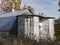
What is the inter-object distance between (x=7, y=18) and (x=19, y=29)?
108 inches

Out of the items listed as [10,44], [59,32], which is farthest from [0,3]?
[10,44]

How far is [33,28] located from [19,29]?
1.54 m

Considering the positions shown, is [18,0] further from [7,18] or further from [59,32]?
[7,18]

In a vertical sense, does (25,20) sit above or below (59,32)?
above

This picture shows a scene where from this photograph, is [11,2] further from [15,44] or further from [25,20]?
[15,44]

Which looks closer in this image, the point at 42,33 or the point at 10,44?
the point at 10,44

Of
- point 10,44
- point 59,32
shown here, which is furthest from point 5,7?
point 10,44

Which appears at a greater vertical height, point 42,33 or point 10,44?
point 10,44

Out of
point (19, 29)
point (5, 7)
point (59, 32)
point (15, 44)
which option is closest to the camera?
point (15, 44)

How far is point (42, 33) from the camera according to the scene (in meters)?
18.6

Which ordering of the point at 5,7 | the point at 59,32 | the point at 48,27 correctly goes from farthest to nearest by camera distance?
the point at 5,7
the point at 59,32
the point at 48,27

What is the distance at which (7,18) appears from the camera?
20656 mm

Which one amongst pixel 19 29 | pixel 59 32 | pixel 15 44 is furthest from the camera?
pixel 59 32

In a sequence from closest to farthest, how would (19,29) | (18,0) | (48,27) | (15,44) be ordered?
(15,44) < (19,29) < (48,27) < (18,0)
